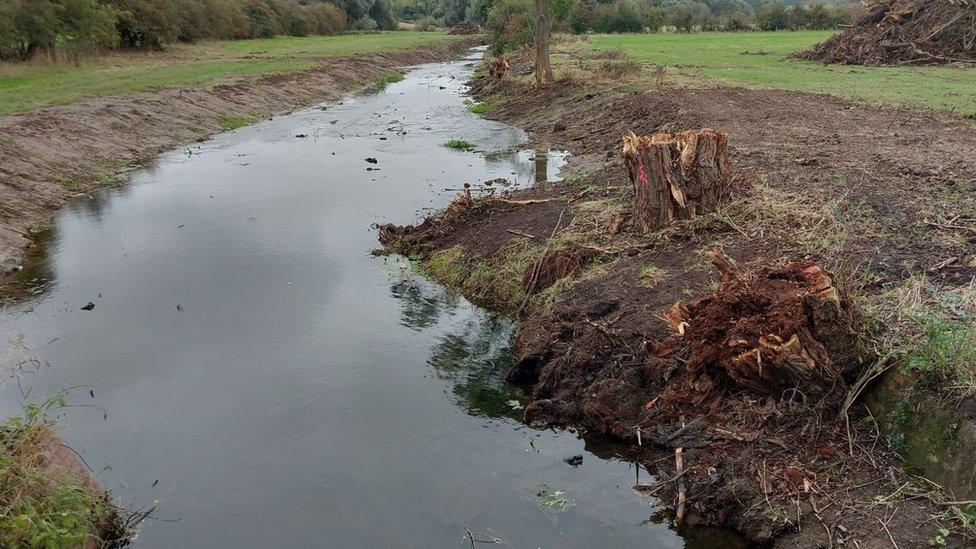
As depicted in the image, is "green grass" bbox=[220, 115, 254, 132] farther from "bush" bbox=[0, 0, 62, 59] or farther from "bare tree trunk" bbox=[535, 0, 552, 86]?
"bare tree trunk" bbox=[535, 0, 552, 86]

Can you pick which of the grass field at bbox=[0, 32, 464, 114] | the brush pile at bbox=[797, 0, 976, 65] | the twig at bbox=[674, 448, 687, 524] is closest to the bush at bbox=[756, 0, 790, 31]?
the brush pile at bbox=[797, 0, 976, 65]

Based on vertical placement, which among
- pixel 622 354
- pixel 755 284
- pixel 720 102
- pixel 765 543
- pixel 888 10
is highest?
pixel 888 10

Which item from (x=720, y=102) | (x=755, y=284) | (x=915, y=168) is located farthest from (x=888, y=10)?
(x=755, y=284)

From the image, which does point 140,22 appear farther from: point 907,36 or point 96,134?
point 907,36

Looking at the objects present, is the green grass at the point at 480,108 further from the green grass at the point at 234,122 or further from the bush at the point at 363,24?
the bush at the point at 363,24

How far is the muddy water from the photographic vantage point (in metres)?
6.59

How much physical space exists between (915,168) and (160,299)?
43.3ft

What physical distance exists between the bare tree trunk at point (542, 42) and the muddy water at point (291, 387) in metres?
15.1

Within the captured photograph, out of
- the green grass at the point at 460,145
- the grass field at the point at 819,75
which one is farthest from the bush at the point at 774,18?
the green grass at the point at 460,145

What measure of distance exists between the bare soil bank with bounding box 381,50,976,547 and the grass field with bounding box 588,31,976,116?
14.5 feet

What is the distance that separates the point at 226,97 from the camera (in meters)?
30.8

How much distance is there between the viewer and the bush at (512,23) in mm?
40594

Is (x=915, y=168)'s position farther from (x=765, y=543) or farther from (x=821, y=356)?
(x=765, y=543)

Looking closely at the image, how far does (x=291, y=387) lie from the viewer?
8930 mm
